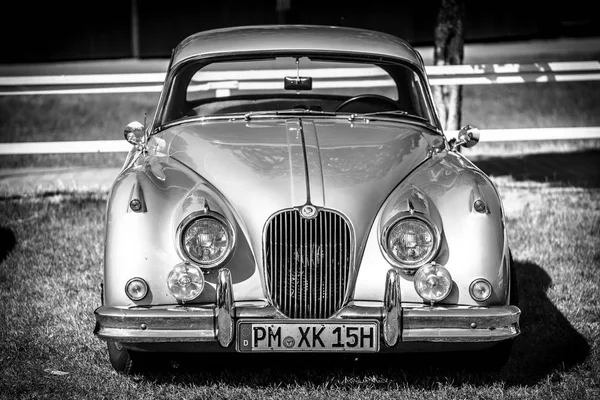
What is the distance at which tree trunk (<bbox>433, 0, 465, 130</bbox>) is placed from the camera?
9430 mm

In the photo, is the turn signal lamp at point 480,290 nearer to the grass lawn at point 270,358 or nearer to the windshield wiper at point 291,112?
the grass lawn at point 270,358

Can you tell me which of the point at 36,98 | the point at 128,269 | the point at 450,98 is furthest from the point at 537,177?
the point at 36,98

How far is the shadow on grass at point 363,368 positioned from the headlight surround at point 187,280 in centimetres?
69

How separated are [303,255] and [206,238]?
1.46ft

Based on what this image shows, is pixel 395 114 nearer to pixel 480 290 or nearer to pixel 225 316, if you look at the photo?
pixel 480 290

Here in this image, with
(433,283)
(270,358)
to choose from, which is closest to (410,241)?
(433,283)

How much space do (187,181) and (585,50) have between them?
15.9 metres

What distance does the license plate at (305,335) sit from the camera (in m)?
3.99

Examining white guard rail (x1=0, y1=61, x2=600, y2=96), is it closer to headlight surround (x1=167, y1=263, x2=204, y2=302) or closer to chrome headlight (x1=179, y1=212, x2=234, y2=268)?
chrome headlight (x1=179, y1=212, x2=234, y2=268)

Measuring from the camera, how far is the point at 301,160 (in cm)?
450

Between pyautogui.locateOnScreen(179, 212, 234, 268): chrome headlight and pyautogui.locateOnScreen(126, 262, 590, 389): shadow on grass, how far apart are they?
771 mm

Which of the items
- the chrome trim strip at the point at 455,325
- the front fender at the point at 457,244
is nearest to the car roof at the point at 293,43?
the front fender at the point at 457,244

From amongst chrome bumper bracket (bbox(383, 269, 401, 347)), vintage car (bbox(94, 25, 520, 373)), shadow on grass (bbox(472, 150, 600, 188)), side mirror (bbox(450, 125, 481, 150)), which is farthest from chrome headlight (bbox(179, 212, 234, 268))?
shadow on grass (bbox(472, 150, 600, 188))

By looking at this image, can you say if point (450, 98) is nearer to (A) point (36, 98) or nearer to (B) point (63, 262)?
(B) point (63, 262)
